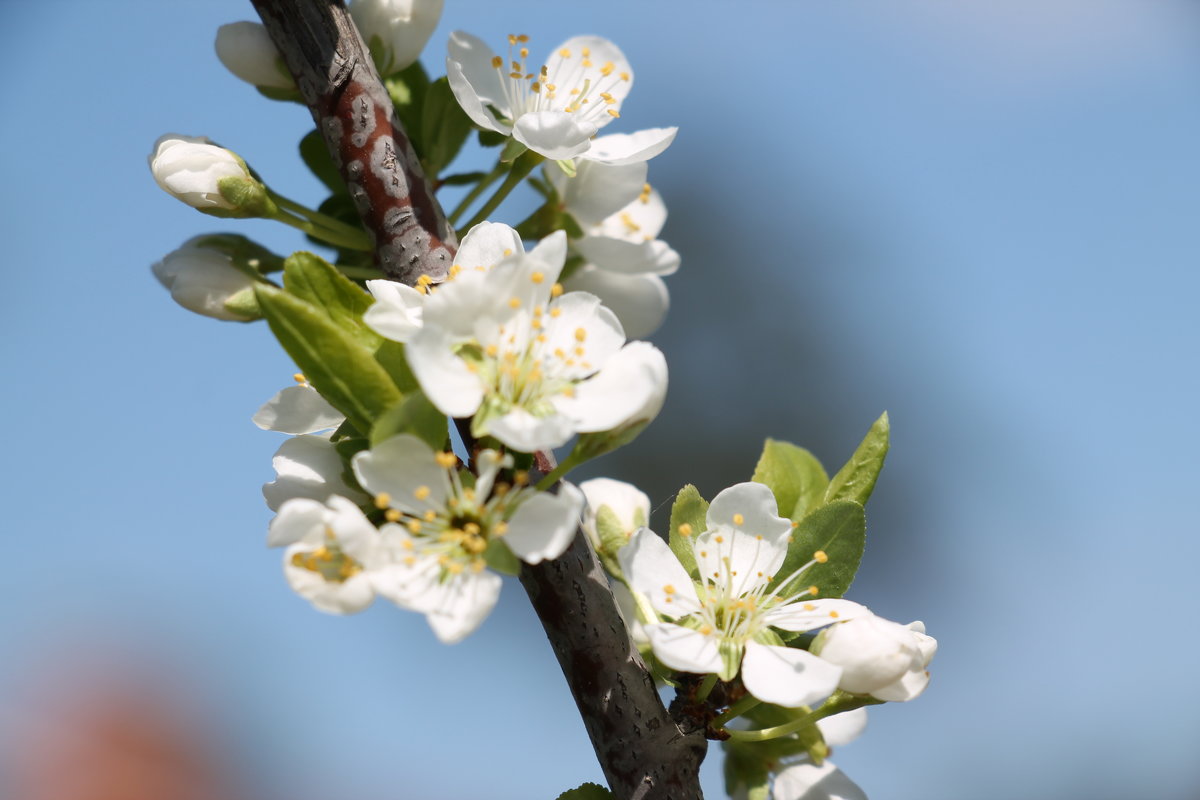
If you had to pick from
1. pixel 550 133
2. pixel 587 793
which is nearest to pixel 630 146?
pixel 550 133

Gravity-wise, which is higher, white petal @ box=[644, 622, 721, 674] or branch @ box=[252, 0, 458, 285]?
branch @ box=[252, 0, 458, 285]

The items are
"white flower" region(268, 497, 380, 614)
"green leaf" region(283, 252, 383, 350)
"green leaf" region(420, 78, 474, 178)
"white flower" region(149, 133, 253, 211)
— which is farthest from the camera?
"green leaf" region(420, 78, 474, 178)

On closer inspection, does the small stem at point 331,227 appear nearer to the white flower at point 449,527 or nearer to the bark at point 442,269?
the bark at point 442,269

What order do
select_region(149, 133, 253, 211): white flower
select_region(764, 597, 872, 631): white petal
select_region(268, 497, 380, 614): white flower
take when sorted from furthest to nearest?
select_region(149, 133, 253, 211): white flower, select_region(764, 597, 872, 631): white petal, select_region(268, 497, 380, 614): white flower

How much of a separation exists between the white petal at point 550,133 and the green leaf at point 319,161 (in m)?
0.28

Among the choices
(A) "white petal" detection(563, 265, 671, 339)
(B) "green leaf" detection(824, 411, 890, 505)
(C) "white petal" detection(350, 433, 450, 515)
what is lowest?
(C) "white petal" detection(350, 433, 450, 515)

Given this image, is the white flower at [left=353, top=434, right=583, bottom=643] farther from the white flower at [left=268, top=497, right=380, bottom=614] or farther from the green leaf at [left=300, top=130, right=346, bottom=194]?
the green leaf at [left=300, top=130, right=346, bottom=194]

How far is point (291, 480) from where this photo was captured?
33.0 inches

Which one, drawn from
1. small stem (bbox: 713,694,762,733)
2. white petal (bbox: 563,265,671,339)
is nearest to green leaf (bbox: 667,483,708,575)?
small stem (bbox: 713,694,762,733)

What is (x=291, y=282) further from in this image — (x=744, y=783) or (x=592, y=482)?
(x=744, y=783)

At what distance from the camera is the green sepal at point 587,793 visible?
0.88 metres

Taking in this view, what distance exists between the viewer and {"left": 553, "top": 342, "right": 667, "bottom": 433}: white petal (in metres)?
0.74

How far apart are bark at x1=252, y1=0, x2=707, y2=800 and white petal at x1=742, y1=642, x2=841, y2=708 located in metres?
0.09

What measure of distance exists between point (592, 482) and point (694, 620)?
237 millimetres
